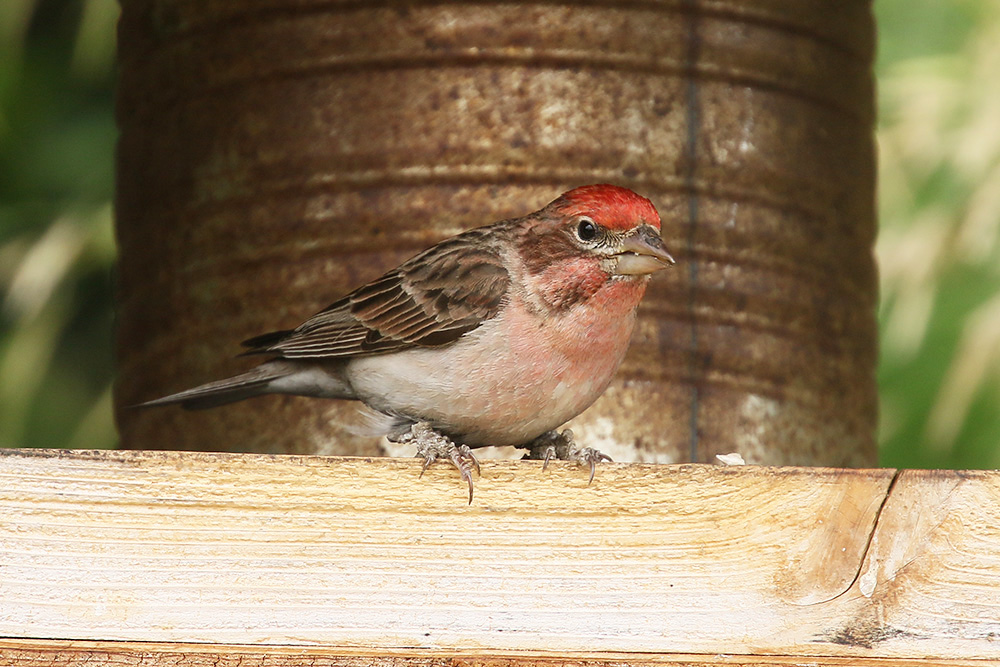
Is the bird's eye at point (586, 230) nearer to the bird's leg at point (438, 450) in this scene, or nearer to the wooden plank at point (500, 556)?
the bird's leg at point (438, 450)

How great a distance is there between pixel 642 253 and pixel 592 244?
0.14 metres

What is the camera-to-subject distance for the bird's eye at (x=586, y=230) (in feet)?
10.0

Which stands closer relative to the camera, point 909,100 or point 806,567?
point 806,567

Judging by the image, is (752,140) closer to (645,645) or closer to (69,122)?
(645,645)

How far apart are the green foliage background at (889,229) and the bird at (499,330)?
3180mm

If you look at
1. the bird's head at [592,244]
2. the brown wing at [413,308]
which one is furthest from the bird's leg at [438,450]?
the bird's head at [592,244]

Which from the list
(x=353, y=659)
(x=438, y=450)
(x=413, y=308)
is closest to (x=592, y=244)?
(x=413, y=308)

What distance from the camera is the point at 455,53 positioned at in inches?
132

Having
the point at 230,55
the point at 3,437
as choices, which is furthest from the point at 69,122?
the point at 230,55

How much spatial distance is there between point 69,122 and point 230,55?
12.0ft

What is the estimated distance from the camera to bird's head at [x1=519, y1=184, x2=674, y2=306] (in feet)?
9.80

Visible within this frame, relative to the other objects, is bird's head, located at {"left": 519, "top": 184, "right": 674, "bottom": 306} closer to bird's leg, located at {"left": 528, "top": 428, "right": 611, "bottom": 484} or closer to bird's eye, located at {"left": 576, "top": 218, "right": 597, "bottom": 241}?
bird's eye, located at {"left": 576, "top": 218, "right": 597, "bottom": 241}

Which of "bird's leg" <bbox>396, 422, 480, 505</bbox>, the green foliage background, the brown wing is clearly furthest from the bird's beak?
the green foliage background

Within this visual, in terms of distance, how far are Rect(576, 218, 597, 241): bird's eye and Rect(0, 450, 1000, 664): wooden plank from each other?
37.9 inches
